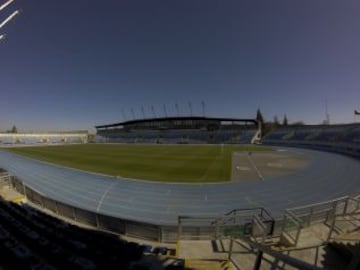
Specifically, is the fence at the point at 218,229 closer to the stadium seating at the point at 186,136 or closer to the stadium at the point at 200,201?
the stadium at the point at 200,201

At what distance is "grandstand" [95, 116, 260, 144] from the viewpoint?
258 feet

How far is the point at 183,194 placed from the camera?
1548 centimetres

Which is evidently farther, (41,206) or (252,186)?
(252,186)

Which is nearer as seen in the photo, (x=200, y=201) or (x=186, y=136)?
(x=200, y=201)

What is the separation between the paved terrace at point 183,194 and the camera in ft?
42.4

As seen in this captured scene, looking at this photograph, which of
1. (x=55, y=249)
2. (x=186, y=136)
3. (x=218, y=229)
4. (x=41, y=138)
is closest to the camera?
(x=55, y=249)

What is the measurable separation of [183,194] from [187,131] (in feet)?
247

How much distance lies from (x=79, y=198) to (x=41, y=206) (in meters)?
2.45

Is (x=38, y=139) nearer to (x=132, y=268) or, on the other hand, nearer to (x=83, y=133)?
(x=83, y=133)

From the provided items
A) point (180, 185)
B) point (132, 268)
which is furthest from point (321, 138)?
point (132, 268)

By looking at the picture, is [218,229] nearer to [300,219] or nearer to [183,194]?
[300,219]

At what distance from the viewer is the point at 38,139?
92000 mm

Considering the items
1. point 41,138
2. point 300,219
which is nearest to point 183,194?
point 300,219

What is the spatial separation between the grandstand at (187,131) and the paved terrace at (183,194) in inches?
2162
